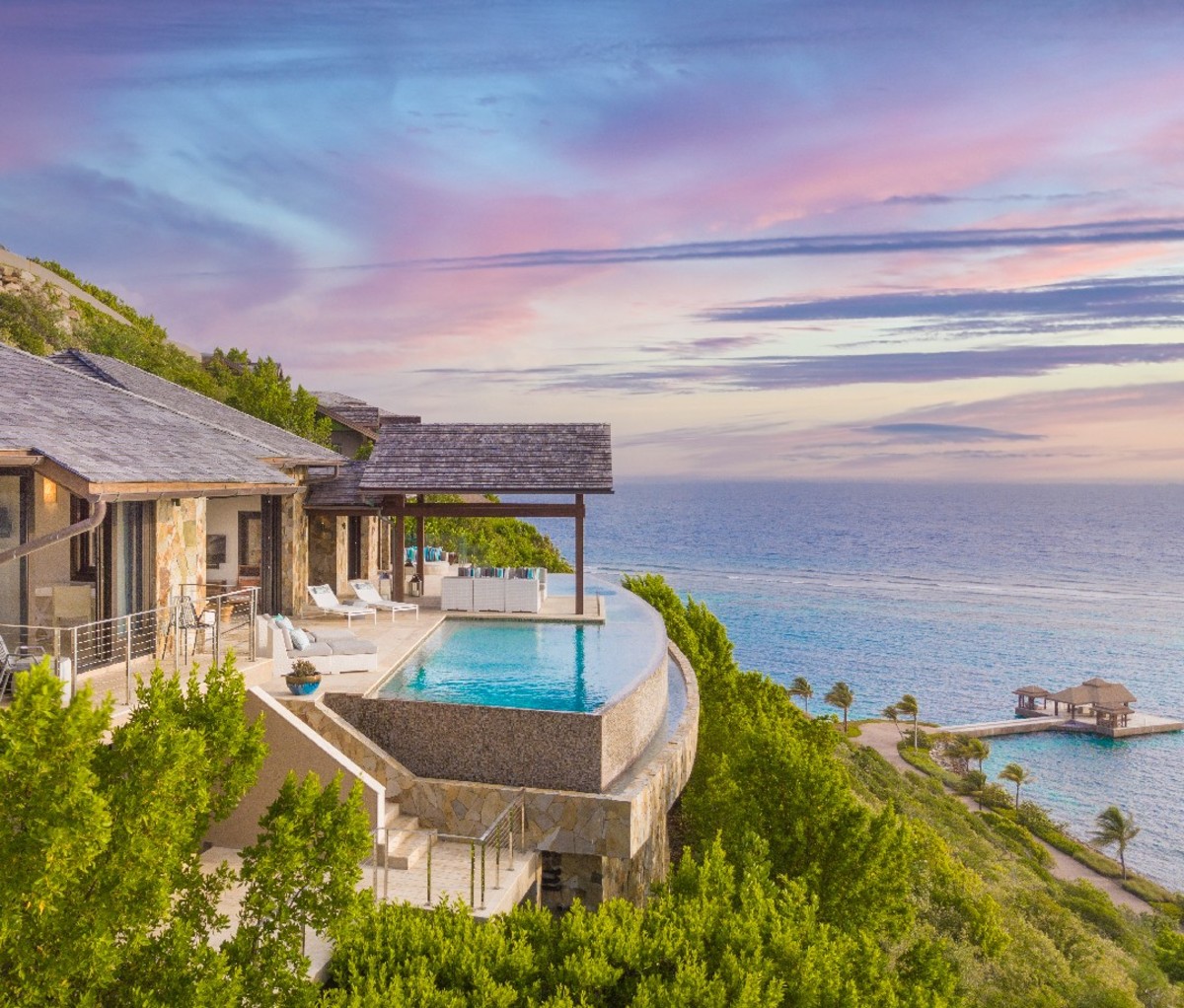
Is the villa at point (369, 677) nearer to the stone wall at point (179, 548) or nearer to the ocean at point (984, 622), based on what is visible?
the stone wall at point (179, 548)

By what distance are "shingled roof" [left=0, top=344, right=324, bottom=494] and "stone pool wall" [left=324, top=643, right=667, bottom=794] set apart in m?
4.13

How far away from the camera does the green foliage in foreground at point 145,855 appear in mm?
5891

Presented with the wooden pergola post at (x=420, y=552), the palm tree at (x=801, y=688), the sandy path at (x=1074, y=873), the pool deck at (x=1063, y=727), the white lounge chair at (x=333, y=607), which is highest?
the wooden pergola post at (x=420, y=552)

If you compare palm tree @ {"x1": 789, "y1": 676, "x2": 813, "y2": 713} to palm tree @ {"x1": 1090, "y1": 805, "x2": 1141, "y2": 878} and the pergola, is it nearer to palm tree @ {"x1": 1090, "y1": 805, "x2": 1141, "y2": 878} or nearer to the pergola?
palm tree @ {"x1": 1090, "y1": 805, "x2": 1141, "y2": 878}

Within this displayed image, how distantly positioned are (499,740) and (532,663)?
14.0ft

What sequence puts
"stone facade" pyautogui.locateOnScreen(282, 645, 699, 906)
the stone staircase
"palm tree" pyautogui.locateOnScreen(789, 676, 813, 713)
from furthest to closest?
"palm tree" pyautogui.locateOnScreen(789, 676, 813, 713) < "stone facade" pyautogui.locateOnScreen(282, 645, 699, 906) < the stone staircase

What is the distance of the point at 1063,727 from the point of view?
7481 centimetres

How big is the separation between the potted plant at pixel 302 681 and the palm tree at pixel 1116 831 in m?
53.6

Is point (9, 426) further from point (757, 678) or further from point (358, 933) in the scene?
point (757, 678)

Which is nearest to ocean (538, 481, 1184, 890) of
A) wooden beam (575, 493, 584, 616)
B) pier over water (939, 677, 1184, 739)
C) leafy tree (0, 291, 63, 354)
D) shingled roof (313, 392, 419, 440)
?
pier over water (939, 677, 1184, 739)

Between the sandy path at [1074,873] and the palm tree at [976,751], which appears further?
the palm tree at [976,751]

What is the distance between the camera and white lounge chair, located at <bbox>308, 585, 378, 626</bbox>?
64.3ft

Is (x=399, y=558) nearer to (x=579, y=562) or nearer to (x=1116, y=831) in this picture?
(x=579, y=562)

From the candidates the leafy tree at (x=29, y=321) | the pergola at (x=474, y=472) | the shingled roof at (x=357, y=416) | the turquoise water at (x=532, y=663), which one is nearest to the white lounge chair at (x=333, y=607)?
the pergola at (x=474, y=472)
